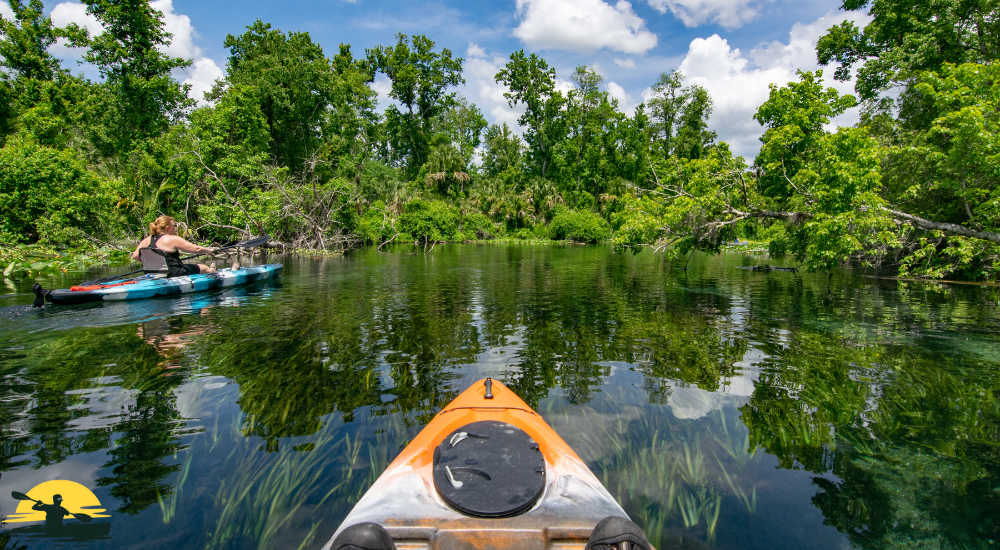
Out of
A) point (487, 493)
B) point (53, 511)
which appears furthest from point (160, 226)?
point (487, 493)

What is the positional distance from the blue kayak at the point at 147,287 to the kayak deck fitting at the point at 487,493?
33.5ft

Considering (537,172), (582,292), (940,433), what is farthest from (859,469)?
(537,172)

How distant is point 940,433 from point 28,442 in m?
8.74

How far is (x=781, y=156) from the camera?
14523 millimetres

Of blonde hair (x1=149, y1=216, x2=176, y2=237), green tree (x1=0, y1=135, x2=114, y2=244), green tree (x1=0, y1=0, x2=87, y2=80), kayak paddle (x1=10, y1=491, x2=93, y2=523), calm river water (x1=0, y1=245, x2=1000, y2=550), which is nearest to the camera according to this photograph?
kayak paddle (x1=10, y1=491, x2=93, y2=523)

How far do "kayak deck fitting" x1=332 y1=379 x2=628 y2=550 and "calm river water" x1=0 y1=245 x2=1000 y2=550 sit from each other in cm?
76

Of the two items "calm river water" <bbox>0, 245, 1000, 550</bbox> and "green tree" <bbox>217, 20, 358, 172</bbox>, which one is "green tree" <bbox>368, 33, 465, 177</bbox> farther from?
"calm river water" <bbox>0, 245, 1000, 550</bbox>

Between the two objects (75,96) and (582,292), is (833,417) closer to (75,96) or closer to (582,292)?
(582,292)

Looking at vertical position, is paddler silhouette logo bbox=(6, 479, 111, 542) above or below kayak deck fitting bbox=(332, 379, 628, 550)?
below

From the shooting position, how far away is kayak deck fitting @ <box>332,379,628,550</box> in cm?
223

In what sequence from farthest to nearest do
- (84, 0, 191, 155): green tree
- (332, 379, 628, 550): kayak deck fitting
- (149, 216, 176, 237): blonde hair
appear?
(84, 0, 191, 155): green tree, (149, 216, 176, 237): blonde hair, (332, 379, 628, 550): kayak deck fitting

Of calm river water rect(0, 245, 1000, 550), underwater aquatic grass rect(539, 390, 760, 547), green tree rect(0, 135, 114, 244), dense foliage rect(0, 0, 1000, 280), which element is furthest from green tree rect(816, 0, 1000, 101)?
green tree rect(0, 135, 114, 244)

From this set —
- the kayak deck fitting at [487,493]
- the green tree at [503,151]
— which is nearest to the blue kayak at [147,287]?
the kayak deck fitting at [487,493]

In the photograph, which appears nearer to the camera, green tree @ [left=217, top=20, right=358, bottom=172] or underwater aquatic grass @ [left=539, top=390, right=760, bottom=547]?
underwater aquatic grass @ [left=539, top=390, right=760, bottom=547]
